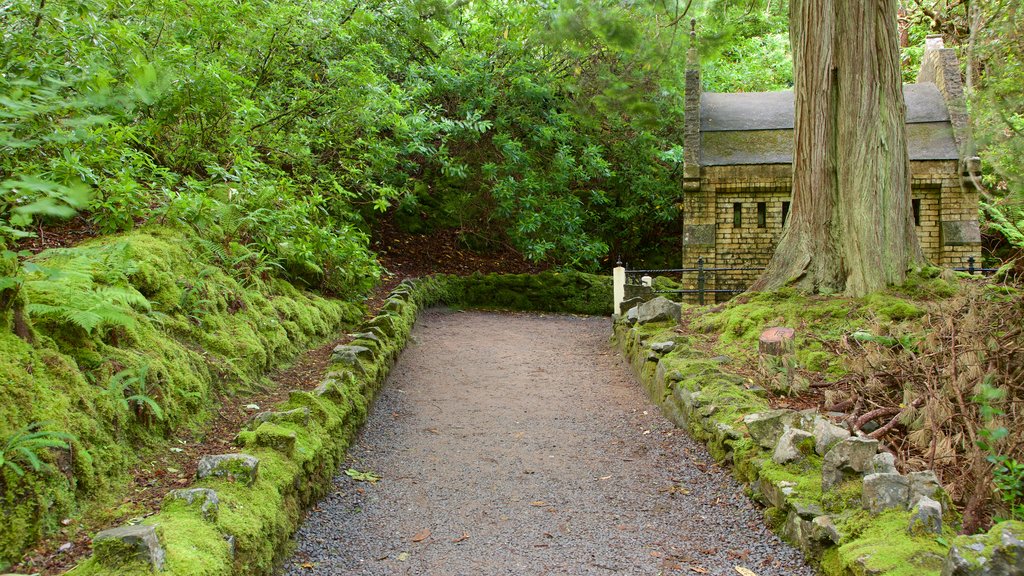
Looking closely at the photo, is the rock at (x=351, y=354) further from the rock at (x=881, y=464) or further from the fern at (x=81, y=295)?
the rock at (x=881, y=464)

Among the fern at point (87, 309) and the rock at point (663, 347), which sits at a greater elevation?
the fern at point (87, 309)

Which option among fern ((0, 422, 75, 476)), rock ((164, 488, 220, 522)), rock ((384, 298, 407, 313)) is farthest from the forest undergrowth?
rock ((384, 298, 407, 313))

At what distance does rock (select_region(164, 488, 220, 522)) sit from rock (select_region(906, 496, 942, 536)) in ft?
10.9

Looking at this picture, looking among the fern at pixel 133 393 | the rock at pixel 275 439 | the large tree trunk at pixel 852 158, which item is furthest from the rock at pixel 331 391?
the large tree trunk at pixel 852 158

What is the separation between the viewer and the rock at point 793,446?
4926 mm

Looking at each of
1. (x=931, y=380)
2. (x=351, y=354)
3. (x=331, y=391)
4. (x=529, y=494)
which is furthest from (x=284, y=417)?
(x=931, y=380)

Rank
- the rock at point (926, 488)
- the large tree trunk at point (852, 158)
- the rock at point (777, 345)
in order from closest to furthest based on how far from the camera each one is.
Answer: the rock at point (926, 488) → the rock at point (777, 345) → the large tree trunk at point (852, 158)

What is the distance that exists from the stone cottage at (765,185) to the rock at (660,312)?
5534 millimetres

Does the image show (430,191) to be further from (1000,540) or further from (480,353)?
(1000,540)

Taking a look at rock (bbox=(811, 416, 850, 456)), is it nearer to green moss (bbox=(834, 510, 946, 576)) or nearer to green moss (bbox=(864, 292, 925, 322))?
green moss (bbox=(834, 510, 946, 576))

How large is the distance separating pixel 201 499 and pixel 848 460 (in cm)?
349

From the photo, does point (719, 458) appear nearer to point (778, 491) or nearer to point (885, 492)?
→ point (778, 491)

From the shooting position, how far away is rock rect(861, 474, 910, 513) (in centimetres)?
396

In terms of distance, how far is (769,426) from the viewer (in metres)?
5.41
